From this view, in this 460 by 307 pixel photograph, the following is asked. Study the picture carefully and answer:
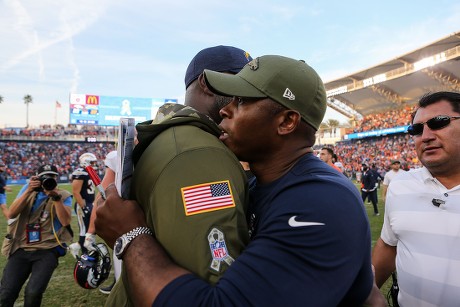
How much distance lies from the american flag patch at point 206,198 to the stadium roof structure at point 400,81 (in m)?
34.9

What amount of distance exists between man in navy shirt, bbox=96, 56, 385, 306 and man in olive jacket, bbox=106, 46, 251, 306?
0.05 m

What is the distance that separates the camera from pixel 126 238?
1.23 metres

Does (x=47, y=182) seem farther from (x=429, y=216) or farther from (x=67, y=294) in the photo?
(x=429, y=216)

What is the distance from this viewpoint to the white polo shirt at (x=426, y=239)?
7.74 ft

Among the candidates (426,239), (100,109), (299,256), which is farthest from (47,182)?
(100,109)

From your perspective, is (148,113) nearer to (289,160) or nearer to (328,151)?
(328,151)

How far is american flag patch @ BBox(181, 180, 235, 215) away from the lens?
1.14 meters

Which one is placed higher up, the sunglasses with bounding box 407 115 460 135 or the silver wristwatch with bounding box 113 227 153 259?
the sunglasses with bounding box 407 115 460 135

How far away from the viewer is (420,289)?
2459 millimetres

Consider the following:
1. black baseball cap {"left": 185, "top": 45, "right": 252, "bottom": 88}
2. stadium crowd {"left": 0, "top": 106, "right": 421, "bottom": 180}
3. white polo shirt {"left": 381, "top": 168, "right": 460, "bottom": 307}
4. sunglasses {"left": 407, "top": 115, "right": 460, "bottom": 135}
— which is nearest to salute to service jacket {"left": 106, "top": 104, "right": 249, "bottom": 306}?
black baseball cap {"left": 185, "top": 45, "right": 252, "bottom": 88}

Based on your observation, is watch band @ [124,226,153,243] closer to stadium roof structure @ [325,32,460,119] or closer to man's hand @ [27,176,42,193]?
man's hand @ [27,176,42,193]

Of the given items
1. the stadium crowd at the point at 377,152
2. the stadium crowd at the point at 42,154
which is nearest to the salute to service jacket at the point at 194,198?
the stadium crowd at the point at 377,152

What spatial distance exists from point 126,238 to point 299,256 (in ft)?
1.90

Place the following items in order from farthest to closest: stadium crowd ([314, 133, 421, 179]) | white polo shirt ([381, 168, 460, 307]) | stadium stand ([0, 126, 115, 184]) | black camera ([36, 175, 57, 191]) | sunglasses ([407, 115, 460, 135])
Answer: stadium stand ([0, 126, 115, 184]), stadium crowd ([314, 133, 421, 179]), black camera ([36, 175, 57, 191]), sunglasses ([407, 115, 460, 135]), white polo shirt ([381, 168, 460, 307])
